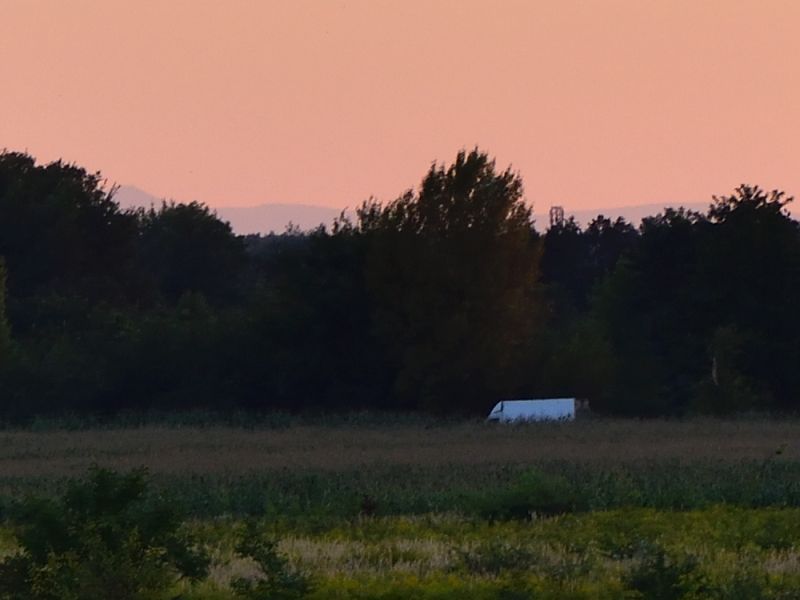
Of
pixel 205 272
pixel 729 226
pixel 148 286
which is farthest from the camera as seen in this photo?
pixel 205 272

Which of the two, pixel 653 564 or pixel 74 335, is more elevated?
pixel 74 335

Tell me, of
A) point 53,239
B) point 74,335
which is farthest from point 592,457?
point 53,239

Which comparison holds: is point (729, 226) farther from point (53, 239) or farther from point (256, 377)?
point (53, 239)

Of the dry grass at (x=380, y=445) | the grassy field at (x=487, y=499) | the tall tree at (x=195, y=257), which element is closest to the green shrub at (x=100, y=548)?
the grassy field at (x=487, y=499)

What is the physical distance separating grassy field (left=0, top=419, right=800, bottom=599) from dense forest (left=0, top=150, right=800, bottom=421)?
5.88 metres

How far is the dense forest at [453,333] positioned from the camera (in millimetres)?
52406

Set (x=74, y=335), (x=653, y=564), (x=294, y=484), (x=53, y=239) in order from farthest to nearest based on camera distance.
A: (x=53, y=239)
(x=74, y=335)
(x=294, y=484)
(x=653, y=564)

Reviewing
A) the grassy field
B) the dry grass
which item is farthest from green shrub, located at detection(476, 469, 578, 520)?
the dry grass

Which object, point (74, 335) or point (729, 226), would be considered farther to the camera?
point (74, 335)

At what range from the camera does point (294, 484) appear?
27906 mm

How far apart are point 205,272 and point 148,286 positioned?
10.6 m

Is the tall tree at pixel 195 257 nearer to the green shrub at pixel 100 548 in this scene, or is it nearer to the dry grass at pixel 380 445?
the dry grass at pixel 380 445

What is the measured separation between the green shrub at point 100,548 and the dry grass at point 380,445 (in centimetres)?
1900

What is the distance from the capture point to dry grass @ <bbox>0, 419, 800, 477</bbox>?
33.9 meters
